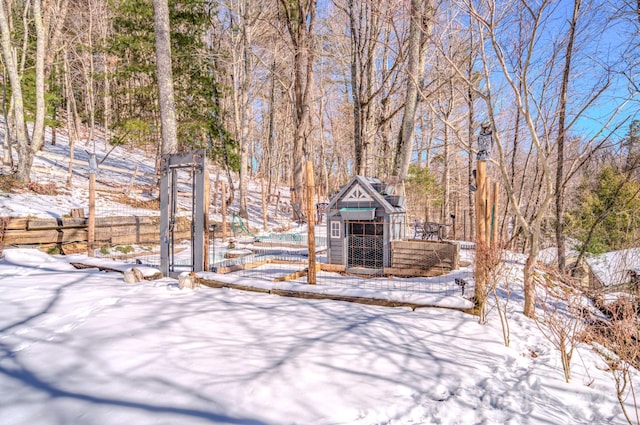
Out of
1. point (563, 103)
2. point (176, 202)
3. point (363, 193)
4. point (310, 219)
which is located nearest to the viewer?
point (310, 219)

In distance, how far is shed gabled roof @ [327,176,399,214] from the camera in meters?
8.36

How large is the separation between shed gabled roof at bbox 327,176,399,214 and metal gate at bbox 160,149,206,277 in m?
3.61

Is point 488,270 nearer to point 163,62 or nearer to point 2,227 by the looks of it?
point 163,62

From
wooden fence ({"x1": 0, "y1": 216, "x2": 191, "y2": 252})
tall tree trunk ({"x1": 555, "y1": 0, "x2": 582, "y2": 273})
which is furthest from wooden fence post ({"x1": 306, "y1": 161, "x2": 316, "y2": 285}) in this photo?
wooden fence ({"x1": 0, "y1": 216, "x2": 191, "y2": 252})

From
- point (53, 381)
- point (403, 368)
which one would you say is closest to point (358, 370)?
point (403, 368)

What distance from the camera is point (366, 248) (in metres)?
8.80

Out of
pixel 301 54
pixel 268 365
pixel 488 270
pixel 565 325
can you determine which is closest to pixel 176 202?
pixel 268 365

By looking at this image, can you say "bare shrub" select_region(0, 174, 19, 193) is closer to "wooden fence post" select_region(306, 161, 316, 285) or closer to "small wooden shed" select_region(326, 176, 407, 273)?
"small wooden shed" select_region(326, 176, 407, 273)

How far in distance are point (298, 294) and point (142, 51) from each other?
12.7 meters

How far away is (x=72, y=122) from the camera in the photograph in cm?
2561

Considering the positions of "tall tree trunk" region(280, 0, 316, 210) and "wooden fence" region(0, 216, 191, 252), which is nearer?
"wooden fence" region(0, 216, 191, 252)

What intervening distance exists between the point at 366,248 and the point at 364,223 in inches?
32.8

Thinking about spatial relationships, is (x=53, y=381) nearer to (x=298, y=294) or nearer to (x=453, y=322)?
(x=298, y=294)

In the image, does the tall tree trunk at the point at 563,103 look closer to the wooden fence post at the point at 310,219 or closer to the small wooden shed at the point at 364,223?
the small wooden shed at the point at 364,223
